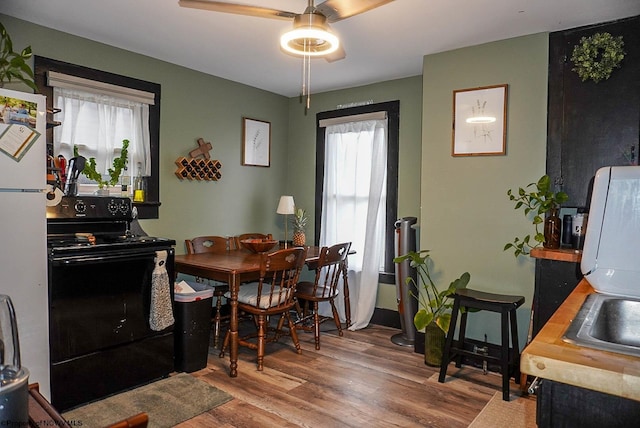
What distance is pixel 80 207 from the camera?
2.67 meters

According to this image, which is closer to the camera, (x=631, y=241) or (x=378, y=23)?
(x=631, y=241)

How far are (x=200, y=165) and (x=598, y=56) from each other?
311cm

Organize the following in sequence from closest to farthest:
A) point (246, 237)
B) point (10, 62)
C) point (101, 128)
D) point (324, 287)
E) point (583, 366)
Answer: point (583, 366) → point (10, 62) → point (101, 128) → point (324, 287) → point (246, 237)

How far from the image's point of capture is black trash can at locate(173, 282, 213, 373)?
9.56 ft

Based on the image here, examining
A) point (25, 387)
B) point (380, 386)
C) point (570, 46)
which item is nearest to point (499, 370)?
point (380, 386)

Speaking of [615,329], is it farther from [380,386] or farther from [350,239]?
[350,239]

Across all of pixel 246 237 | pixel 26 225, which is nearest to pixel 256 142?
pixel 246 237

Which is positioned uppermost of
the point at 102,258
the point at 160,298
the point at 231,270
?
the point at 102,258

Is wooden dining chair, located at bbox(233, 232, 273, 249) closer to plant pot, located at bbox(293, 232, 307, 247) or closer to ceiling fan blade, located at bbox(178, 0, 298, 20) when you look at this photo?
plant pot, located at bbox(293, 232, 307, 247)

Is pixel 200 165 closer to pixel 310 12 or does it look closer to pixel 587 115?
pixel 310 12

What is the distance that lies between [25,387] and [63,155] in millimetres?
2834

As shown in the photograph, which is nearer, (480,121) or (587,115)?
(587,115)

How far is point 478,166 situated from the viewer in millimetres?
3148

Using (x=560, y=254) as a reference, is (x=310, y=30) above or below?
above
